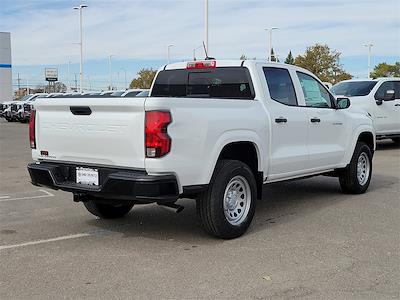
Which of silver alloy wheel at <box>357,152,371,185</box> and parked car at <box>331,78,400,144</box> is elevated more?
parked car at <box>331,78,400,144</box>

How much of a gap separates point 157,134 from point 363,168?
4823 millimetres

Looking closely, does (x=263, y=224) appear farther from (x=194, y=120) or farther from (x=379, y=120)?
(x=379, y=120)

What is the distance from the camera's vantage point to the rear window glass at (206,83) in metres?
6.64

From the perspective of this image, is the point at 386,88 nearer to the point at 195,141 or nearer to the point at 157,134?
the point at 195,141

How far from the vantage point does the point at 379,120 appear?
14805 millimetres

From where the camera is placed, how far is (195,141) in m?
5.25

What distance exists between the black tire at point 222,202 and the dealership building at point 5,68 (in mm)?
54367

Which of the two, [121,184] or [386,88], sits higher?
[386,88]

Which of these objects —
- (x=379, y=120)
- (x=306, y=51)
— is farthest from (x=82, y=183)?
(x=306, y=51)

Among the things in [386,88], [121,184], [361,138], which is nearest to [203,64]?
[121,184]

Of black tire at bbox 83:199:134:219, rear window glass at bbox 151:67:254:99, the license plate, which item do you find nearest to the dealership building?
rear window glass at bbox 151:67:254:99

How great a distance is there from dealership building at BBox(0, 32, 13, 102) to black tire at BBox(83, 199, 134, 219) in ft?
174

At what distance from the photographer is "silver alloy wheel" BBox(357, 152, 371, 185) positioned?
849cm

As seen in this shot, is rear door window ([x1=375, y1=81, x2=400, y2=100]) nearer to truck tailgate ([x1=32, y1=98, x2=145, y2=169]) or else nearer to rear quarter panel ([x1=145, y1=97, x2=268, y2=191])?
rear quarter panel ([x1=145, y1=97, x2=268, y2=191])
